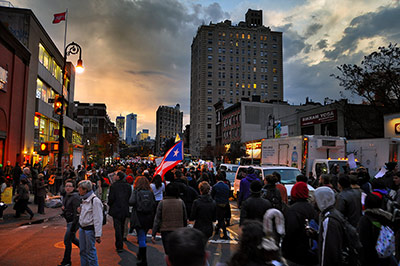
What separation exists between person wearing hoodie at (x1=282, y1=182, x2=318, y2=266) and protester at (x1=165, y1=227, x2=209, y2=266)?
124 inches

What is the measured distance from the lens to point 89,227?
573 centimetres

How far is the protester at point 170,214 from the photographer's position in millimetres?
5891

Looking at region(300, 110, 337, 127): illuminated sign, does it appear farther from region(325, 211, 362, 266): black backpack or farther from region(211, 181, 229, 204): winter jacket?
region(325, 211, 362, 266): black backpack

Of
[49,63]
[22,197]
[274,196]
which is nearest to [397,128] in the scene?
[274,196]

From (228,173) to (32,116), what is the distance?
19241 mm

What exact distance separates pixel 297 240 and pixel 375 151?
60.8ft

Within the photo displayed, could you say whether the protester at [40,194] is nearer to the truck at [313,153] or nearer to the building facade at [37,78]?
the building facade at [37,78]

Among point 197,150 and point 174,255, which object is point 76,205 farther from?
point 197,150

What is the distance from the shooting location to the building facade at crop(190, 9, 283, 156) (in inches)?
3649

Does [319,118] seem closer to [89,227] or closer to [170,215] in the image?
[170,215]

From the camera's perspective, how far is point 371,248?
14.4ft

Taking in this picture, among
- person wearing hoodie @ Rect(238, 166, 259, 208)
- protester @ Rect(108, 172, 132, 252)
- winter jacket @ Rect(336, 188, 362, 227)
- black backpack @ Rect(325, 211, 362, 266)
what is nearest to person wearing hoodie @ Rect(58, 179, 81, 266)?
protester @ Rect(108, 172, 132, 252)

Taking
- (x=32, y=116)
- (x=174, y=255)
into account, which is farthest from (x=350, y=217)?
(x=32, y=116)

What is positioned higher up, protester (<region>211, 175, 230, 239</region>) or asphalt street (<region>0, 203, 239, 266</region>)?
protester (<region>211, 175, 230, 239</region>)
